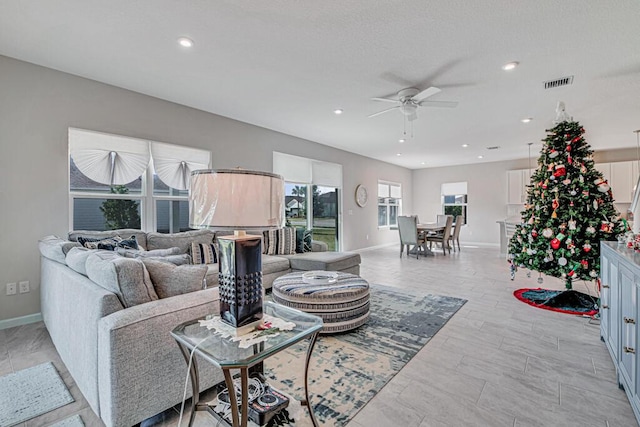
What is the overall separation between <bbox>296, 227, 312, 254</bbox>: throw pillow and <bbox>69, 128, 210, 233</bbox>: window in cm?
171

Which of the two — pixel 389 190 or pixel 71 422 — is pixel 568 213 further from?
pixel 389 190

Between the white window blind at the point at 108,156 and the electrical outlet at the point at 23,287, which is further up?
the white window blind at the point at 108,156

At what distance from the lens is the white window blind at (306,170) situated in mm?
5727

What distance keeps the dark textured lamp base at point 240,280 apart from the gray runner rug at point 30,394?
136cm

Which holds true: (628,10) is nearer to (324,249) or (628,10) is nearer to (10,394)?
(324,249)

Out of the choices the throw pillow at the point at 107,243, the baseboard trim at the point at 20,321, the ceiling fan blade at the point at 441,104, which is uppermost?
the ceiling fan blade at the point at 441,104

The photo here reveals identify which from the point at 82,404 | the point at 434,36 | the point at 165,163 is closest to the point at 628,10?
the point at 434,36

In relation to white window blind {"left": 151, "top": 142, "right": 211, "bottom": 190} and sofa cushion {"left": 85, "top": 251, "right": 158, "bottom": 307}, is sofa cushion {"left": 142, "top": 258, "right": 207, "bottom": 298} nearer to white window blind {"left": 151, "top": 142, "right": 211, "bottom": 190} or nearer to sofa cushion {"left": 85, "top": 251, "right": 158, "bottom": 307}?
sofa cushion {"left": 85, "top": 251, "right": 158, "bottom": 307}

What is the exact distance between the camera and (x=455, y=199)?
9.67 meters

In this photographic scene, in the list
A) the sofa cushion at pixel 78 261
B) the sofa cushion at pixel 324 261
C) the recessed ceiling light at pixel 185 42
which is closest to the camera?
the sofa cushion at pixel 78 261

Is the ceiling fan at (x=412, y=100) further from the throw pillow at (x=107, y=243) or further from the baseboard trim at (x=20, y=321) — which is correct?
the baseboard trim at (x=20, y=321)

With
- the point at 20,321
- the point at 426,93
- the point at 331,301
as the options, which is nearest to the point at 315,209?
the point at 426,93

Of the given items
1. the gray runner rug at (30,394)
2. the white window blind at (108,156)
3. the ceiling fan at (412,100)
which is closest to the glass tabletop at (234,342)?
the gray runner rug at (30,394)

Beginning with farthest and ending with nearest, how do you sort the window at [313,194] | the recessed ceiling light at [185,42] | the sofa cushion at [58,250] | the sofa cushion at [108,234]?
the window at [313,194]
the sofa cushion at [108,234]
the recessed ceiling light at [185,42]
the sofa cushion at [58,250]
